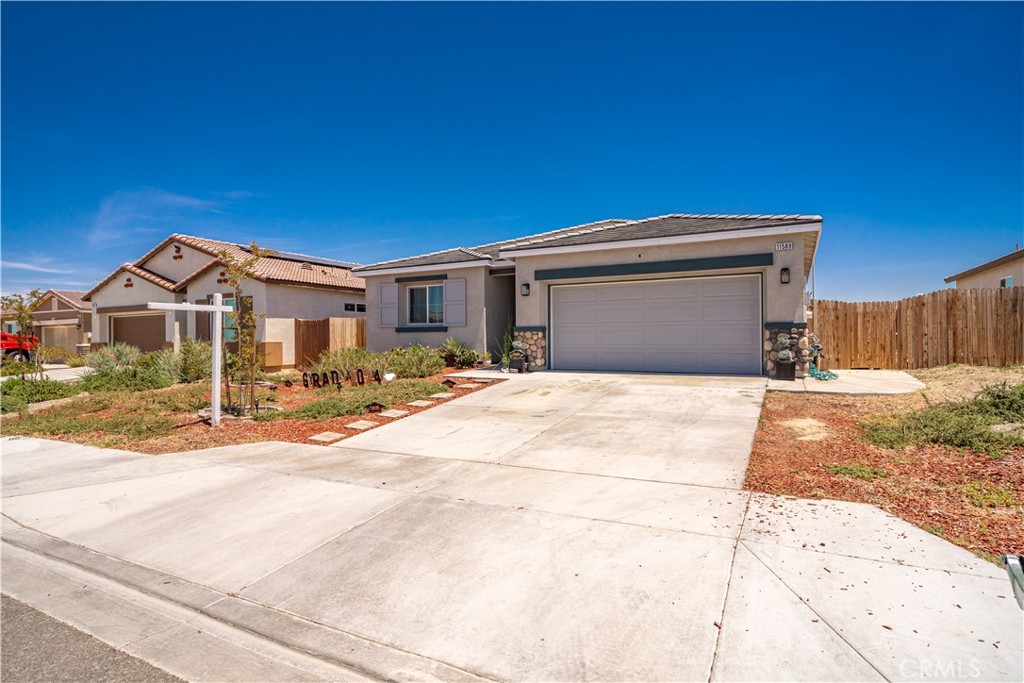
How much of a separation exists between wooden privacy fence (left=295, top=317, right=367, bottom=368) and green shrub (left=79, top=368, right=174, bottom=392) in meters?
4.18

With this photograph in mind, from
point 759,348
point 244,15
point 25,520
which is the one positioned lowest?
point 25,520

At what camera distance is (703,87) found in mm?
12211

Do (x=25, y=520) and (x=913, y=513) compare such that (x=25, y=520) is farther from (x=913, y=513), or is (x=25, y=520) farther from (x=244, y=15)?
(x=244, y=15)

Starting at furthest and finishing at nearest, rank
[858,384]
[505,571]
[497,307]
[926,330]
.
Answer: [497,307]
[926,330]
[858,384]
[505,571]

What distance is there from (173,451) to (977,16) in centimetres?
1466

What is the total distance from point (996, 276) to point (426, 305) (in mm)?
21531

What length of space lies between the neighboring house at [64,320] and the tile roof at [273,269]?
4.30 meters

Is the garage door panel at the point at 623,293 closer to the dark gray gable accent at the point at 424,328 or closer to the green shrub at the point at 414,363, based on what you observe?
the green shrub at the point at 414,363

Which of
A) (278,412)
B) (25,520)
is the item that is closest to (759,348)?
(278,412)

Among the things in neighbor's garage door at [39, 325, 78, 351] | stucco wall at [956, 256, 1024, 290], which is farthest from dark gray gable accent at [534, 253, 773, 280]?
neighbor's garage door at [39, 325, 78, 351]

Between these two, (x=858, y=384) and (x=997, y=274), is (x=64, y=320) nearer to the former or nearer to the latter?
(x=858, y=384)

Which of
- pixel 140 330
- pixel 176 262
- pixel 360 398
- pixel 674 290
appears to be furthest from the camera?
pixel 140 330

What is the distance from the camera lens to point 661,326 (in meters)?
13.2

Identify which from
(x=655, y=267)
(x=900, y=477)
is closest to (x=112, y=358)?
(x=655, y=267)
